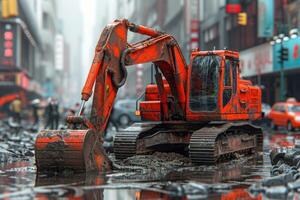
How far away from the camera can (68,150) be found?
461 inches

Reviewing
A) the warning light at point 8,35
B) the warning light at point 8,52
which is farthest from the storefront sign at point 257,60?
the warning light at point 8,35

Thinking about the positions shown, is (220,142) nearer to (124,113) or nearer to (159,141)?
(159,141)

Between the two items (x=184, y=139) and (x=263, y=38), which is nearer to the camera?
(x=184, y=139)

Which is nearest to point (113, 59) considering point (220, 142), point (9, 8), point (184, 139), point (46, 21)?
point (220, 142)

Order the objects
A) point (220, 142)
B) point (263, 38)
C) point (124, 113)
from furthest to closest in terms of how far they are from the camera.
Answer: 1. point (263, 38)
2. point (124, 113)
3. point (220, 142)

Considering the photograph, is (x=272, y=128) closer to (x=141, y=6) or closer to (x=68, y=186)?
(x=68, y=186)

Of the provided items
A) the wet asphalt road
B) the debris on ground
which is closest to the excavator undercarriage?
the wet asphalt road

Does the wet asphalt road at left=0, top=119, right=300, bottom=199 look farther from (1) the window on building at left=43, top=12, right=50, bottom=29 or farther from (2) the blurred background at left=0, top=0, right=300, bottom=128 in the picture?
(1) the window on building at left=43, top=12, right=50, bottom=29

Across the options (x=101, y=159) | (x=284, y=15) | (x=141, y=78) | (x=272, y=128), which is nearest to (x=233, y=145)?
(x=101, y=159)

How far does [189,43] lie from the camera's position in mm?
60781

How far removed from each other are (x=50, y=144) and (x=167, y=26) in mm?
71795

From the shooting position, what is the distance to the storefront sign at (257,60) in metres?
42.5

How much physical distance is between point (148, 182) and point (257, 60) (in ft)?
116

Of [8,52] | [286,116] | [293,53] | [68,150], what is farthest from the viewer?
[8,52]
